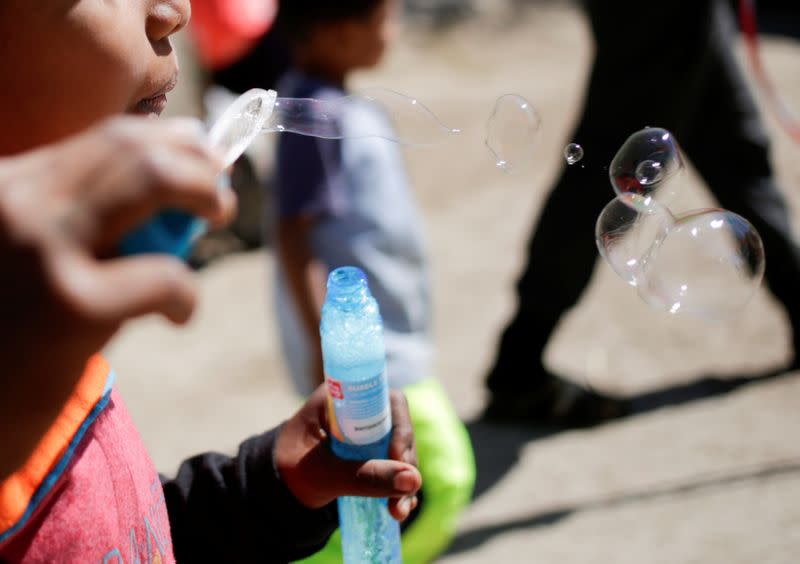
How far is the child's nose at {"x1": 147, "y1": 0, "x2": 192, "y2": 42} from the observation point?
1.05 m

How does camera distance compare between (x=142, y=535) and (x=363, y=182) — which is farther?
(x=363, y=182)

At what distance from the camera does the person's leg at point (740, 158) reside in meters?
3.16

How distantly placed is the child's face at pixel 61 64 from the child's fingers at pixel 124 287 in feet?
1.16

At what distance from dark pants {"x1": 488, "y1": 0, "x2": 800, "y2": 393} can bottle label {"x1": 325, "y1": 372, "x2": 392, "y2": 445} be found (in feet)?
5.69

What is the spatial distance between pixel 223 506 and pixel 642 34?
6.95 feet

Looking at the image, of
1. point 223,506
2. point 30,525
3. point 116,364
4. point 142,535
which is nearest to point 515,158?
point 223,506

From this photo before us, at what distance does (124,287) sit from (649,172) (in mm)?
1068

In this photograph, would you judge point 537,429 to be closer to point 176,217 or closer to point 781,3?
point 176,217

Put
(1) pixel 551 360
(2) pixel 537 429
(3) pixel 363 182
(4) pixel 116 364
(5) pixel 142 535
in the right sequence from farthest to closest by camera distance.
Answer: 1. (4) pixel 116 364
2. (1) pixel 551 360
3. (2) pixel 537 429
4. (3) pixel 363 182
5. (5) pixel 142 535

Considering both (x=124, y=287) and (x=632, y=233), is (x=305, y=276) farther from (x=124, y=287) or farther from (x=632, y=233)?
(x=124, y=287)

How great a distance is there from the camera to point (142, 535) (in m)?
1.09

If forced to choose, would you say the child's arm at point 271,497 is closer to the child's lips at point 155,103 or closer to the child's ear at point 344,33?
the child's lips at point 155,103

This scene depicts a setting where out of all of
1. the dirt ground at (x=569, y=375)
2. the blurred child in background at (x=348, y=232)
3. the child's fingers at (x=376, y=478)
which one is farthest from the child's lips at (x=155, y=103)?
the dirt ground at (x=569, y=375)

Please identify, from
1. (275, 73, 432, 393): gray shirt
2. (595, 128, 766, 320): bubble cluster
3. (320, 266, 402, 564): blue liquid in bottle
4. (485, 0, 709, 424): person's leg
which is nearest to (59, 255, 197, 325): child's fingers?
(320, 266, 402, 564): blue liquid in bottle
